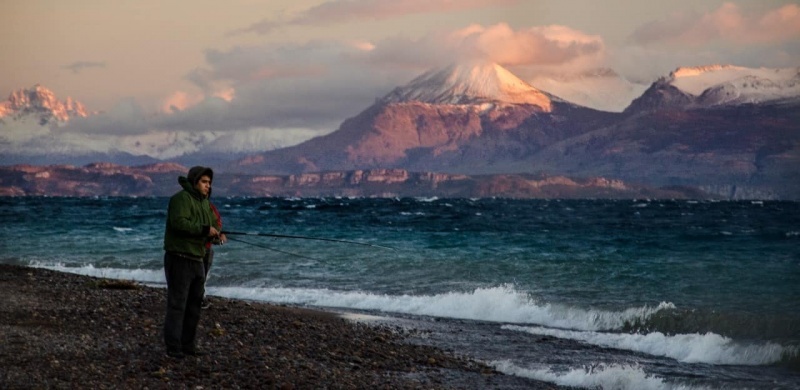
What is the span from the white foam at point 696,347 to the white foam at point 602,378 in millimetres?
2552

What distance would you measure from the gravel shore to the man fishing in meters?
0.39

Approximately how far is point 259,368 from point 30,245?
2959 cm

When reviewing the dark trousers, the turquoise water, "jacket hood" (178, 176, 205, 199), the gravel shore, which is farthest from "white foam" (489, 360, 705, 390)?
"jacket hood" (178, 176, 205, 199)

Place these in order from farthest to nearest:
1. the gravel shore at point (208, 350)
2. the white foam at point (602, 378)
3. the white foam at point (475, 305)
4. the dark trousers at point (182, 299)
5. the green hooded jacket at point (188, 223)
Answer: the white foam at point (475, 305), the white foam at point (602, 378), the dark trousers at point (182, 299), the green hooded jacket at point (188, 223), the gravel shore at point (208, 350)

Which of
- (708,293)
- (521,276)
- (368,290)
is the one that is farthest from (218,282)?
(708,293)

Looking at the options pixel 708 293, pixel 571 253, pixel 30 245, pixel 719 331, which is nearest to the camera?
pixel 719 331

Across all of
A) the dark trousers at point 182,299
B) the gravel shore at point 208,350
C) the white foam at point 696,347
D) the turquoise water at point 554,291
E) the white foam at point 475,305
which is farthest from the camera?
the white foam at point 475,305

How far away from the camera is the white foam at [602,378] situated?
39.3 feet

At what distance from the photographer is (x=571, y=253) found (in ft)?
114

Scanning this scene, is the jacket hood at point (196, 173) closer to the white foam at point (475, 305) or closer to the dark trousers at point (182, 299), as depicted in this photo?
the dark trousers at point (182, 299)

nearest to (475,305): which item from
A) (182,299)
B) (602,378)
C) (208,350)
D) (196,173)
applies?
(602,378)

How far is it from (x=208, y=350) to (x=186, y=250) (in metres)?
1.59

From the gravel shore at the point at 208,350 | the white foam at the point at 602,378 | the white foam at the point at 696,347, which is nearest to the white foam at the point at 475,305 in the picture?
the white foam at the point at 696,347

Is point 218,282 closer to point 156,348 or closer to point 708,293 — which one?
point 708,293
